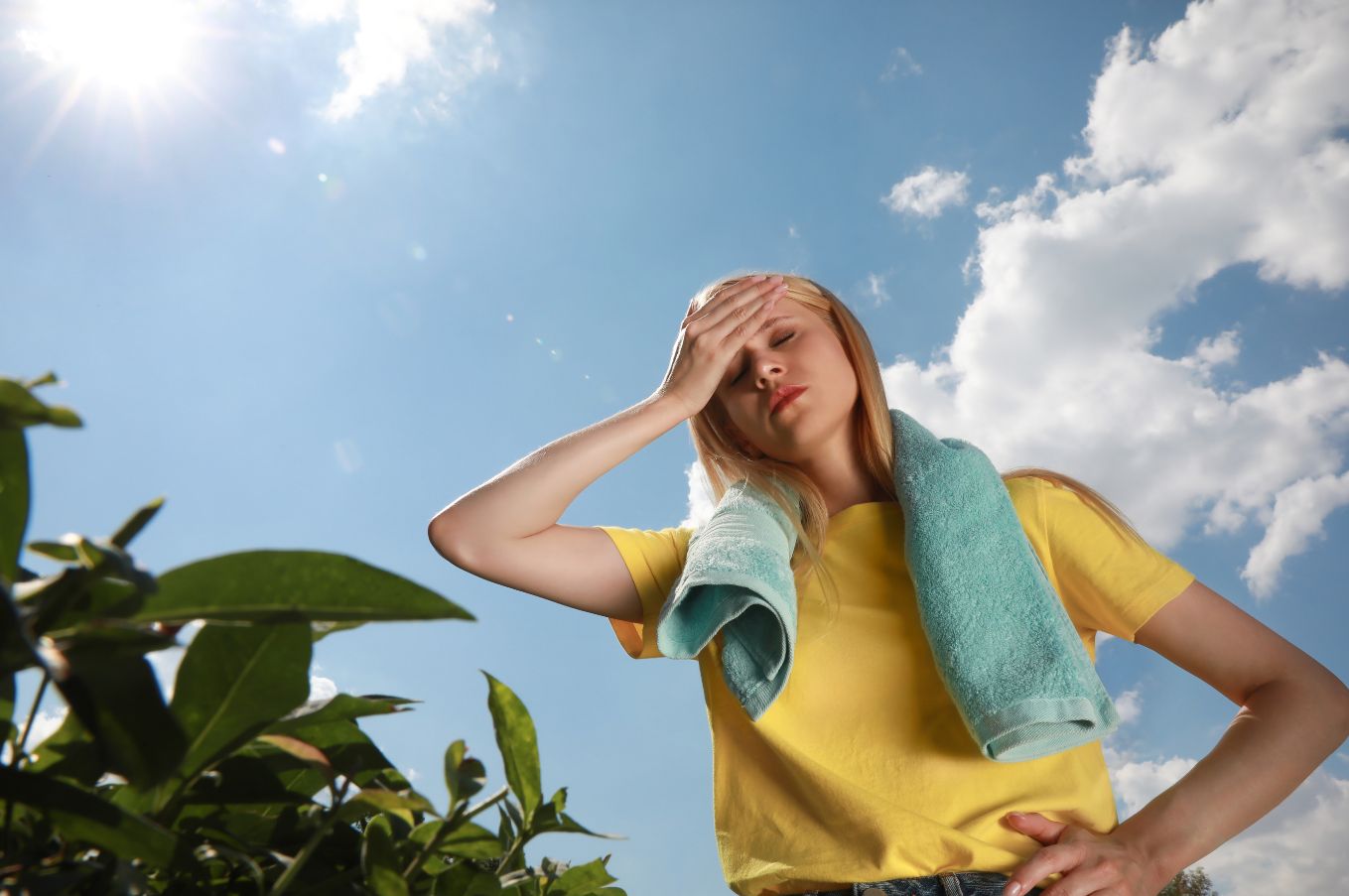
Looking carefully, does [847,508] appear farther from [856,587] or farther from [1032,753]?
[1032,753]

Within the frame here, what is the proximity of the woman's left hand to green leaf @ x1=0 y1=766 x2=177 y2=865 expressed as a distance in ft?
2.84

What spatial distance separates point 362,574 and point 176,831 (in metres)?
0.12

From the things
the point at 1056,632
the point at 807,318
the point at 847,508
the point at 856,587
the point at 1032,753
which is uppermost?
the point at 807,318

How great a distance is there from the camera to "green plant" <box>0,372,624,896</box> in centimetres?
18

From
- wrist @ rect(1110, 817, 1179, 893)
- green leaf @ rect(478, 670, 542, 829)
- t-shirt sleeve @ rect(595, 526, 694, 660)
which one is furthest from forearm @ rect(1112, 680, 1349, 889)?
green leaf @ rect(478, 670, 542, 829)

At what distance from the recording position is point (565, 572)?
1.26m

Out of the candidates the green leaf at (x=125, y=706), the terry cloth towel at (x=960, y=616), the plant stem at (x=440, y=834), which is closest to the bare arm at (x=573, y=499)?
the terry cloth towel at (x=960, y=616)

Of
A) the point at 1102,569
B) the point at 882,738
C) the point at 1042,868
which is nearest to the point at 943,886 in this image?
the point at 1042,868

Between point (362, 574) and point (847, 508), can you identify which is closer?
point (362, 574)

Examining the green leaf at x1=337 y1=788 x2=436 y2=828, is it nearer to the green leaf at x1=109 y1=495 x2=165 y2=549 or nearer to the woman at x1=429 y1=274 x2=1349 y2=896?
the green leaf at x1=109 y1=495 x2=165 y2=549

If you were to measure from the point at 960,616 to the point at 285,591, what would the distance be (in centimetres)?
97

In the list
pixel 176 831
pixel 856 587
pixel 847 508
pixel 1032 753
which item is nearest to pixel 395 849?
pixel 176 831

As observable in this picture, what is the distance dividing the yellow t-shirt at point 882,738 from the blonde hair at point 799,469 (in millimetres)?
27

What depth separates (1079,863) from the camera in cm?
92
